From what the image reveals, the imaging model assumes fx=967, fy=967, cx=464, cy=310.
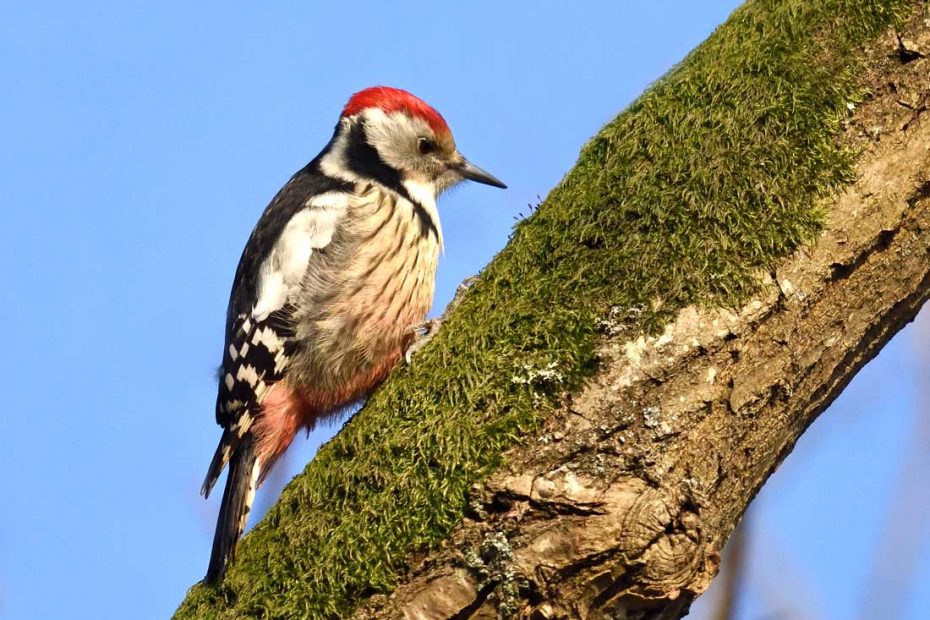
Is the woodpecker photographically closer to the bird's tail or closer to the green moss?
the bird's tail

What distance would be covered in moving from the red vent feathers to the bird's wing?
0.59 m

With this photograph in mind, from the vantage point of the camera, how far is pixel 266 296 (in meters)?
3.90

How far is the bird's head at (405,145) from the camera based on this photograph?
14.8 feet

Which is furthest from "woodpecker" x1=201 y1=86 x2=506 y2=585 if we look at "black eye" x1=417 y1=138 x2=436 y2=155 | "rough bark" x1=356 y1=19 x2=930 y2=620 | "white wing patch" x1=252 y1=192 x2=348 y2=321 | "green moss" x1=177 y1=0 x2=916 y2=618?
"rough bark" x1=356 y1=19 x2=930 y2=620

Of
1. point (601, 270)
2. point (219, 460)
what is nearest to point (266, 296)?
point (219, 460)

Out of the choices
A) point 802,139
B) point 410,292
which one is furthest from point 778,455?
point 410,292

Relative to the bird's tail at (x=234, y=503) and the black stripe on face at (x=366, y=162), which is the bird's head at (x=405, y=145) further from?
the bird's tail at (x=234, y=503)

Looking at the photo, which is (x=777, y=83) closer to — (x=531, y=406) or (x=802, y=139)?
(x=802, y=139)

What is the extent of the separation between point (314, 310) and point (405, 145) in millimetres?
1123

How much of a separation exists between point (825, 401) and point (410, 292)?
1836 millimetres

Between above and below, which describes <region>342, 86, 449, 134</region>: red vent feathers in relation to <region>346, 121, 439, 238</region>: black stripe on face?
above

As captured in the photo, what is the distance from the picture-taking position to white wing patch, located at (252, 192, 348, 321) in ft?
12.7

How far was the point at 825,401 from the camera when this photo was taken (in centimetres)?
239

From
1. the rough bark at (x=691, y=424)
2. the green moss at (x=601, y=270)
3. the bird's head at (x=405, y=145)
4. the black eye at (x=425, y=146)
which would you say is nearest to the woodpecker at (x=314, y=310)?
the bird's head at (x=405, y=145)
